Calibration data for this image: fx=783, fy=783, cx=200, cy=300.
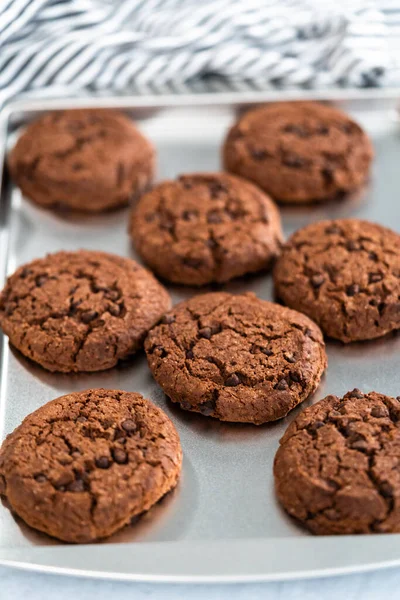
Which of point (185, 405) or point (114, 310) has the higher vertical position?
point (114, 310)

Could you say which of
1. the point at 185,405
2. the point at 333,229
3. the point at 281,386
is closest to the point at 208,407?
the point at 185,405

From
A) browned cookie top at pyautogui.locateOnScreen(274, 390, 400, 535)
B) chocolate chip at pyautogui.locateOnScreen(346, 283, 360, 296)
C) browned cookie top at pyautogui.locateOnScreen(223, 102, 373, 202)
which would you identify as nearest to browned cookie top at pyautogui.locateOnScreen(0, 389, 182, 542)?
browned cookie top at pyautogui.locateOnScreen(274, 390, 400, 535)

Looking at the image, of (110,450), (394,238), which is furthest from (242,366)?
(394,238)

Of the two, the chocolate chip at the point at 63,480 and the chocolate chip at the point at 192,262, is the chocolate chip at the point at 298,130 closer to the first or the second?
the chocolate chip at the point at 192,262

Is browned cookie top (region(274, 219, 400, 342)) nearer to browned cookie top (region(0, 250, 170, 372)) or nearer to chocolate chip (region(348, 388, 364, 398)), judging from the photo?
chocolate chip (region(348, 388, 364, 398))

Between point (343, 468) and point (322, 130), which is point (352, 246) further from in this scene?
point (343, 468)

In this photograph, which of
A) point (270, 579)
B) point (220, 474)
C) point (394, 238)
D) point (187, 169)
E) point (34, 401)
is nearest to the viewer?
point (270, 579)

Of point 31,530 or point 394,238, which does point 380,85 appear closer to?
point 394,238
